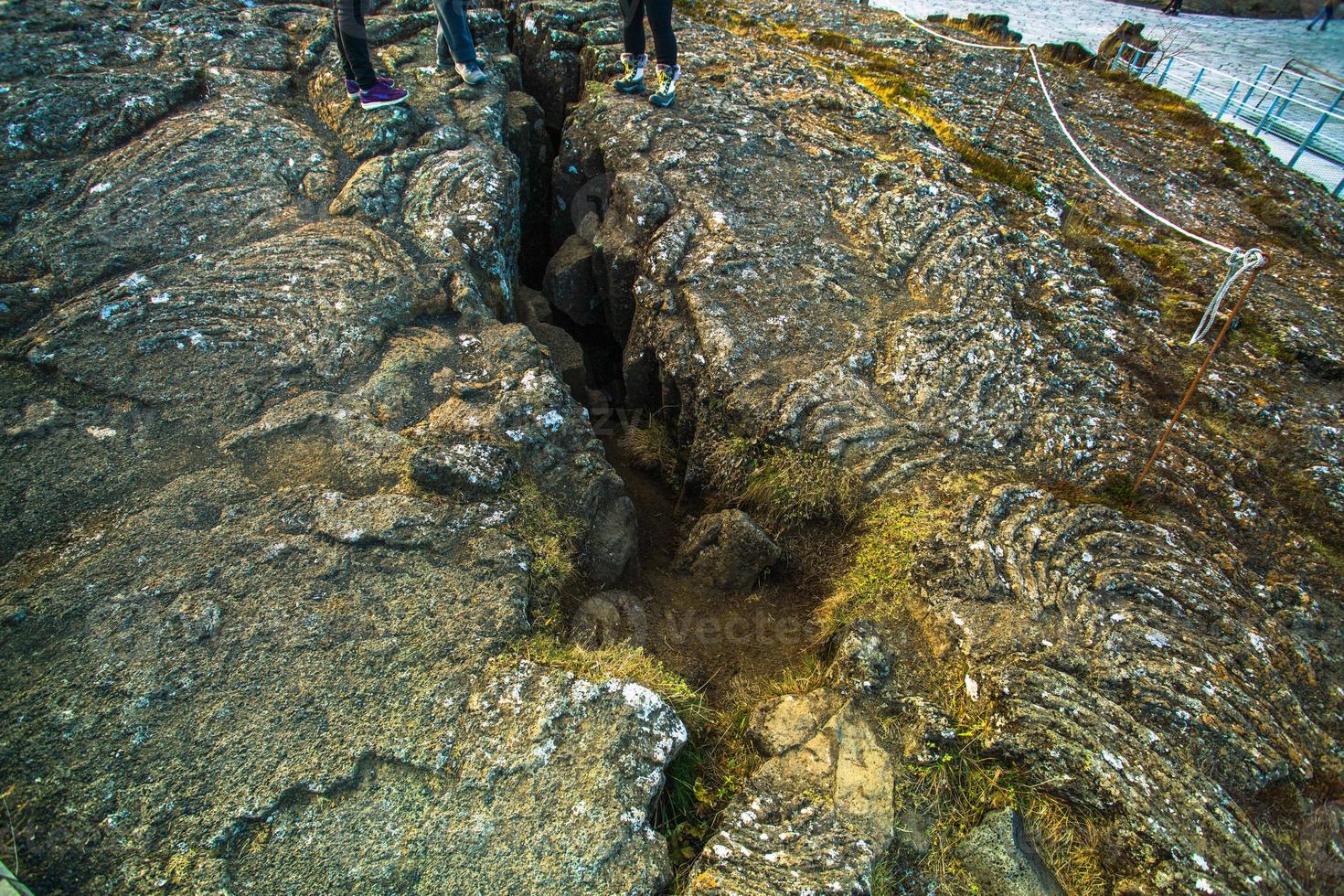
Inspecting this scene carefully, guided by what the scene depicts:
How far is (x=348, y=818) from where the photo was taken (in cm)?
305

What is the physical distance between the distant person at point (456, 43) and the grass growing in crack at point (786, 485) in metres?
5.58

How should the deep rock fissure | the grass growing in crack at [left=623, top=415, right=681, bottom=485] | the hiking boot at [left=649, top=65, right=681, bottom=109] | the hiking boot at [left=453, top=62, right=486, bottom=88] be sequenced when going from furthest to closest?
the hiking boot at [left=649, top=65, right=681, bottom=109] → the hiking boot at [left=453, top=62, right=486, bottom=88] → the grass growing in crack at [left=623, top=415, right=681, bottom=485] → the deep rock fissure

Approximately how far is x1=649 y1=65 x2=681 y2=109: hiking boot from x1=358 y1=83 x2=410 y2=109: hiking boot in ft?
9.43

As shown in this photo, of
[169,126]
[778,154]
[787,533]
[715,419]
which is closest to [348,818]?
[787,533]

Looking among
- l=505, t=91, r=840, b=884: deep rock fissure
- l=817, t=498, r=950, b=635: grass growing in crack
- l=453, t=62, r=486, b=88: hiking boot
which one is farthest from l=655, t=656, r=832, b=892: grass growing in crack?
l=453, t=62, r=486, b=88: hiking boot

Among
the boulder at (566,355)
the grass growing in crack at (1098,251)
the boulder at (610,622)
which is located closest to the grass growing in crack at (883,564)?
the boulder at (610,622)

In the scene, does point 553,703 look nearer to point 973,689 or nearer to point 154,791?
point 154,791

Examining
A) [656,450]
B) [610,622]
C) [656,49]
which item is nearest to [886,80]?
[656,49]

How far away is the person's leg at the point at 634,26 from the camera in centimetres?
773

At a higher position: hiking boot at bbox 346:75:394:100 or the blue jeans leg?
the blue jeans leg

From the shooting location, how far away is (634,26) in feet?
26.0

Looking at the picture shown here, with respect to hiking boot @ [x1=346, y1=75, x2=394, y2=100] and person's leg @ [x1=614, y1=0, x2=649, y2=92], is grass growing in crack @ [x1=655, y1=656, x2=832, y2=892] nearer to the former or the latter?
hiking boot @ [x1=346, y1=75, x2=394, y2=100]

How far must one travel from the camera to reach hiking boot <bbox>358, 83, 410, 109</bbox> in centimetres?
697

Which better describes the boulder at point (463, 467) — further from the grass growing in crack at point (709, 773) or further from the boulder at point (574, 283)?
the boulder at point (574, 283)
